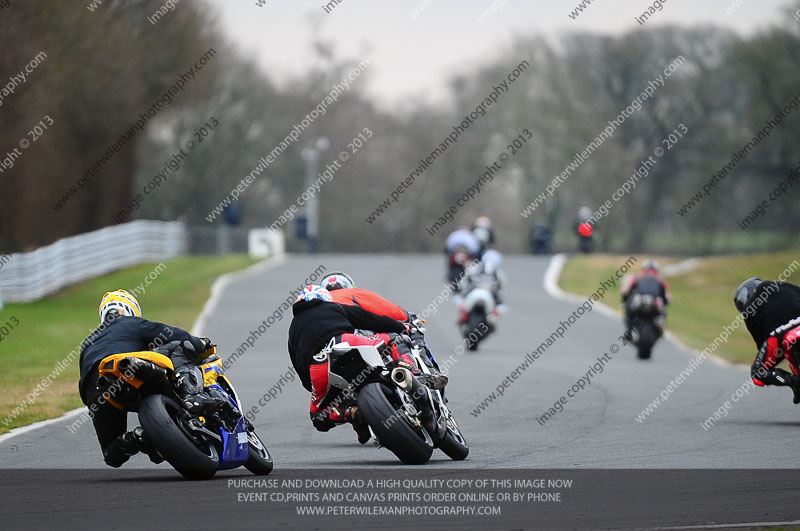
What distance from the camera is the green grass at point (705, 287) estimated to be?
2884 cm

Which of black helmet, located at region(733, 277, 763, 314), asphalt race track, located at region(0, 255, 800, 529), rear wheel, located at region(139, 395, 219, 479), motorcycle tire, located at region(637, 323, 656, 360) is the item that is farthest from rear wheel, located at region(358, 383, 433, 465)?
motorcycle tire, located at region(637, 323, 656, 360)

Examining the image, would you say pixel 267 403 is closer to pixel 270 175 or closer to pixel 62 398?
pixel 62 398

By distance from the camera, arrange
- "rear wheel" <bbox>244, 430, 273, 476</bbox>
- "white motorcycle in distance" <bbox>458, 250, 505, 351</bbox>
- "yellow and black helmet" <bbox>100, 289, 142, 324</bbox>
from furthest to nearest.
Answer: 1. "white motorcycle in distance" <bbox>458, 250, 505, 351</bbox>
2. "yellow and black helmet" <bbox>100, 289, 142, 324</bbox>
3. "rear wheel" <bbox>244, 430, 273, 476</bbox>

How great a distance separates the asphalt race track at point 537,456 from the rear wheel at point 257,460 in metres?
0.12

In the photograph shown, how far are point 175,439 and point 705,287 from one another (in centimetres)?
3430

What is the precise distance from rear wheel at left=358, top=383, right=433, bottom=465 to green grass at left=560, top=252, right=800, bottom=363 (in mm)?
15564

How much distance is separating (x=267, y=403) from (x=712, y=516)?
27.5 feet

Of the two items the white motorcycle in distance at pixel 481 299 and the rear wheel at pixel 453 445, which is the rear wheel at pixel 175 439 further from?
the white motorcycle in distance at pixel 481 299

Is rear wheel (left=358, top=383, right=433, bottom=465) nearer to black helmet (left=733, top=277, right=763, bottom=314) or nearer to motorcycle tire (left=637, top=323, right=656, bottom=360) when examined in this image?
black helmet (left=733, top=277, right=763, bottom=314)

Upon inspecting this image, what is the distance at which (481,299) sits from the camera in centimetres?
2214

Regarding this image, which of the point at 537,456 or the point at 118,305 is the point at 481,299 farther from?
the point at 118,305

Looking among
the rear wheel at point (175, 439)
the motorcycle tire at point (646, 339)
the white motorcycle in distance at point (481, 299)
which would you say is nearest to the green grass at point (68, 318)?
the rear wheel at point (175, 439)

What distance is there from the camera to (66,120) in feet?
139

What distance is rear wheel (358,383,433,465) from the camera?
383 inches
